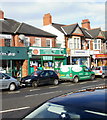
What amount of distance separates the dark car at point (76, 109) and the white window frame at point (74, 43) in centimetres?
2885

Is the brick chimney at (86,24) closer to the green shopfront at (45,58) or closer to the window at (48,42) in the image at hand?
the green shopfront at (45,58)

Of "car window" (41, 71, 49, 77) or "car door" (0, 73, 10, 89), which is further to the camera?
"car window" (41, 71, 49, 77)

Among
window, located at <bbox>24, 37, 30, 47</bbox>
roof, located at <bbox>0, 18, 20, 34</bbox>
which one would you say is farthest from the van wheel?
roof, located at <bbox>0, 18, 20, 34</bbox>

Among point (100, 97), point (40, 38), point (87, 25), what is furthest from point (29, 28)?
point (100, 97)

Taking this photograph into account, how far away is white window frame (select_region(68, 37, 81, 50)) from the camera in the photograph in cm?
3158

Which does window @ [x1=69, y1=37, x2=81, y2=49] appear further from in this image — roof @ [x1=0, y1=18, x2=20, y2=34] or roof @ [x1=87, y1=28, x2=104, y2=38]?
roof @ [x1=0, y1=18, x2=20, y2=34]

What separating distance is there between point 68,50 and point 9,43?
9.73 m

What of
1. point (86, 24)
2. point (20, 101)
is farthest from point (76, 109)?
point (86, 24)

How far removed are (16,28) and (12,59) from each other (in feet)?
15.3

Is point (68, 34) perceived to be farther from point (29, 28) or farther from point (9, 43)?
point (9, 43)

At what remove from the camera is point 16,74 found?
24.3 metres

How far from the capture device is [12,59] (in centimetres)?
2347

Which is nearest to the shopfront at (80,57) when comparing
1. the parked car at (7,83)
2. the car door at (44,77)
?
the car door at (44,77)

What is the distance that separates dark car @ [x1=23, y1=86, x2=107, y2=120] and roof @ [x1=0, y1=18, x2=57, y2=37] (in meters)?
21.4
